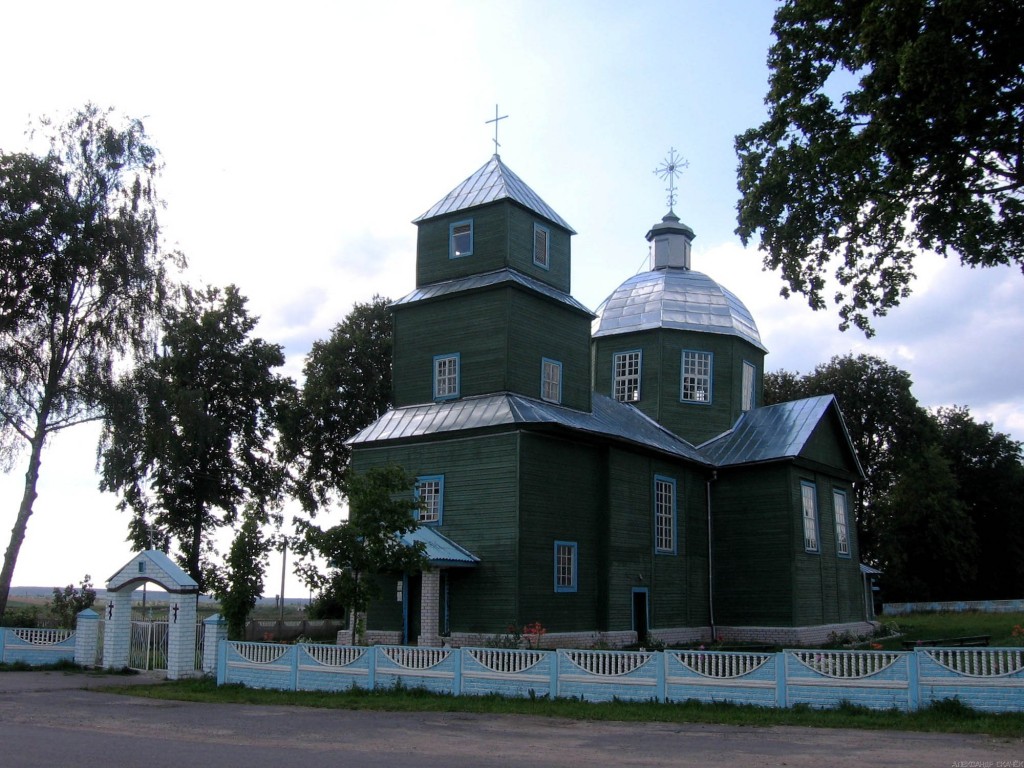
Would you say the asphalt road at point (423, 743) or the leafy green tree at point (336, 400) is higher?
the leafy green tree at point (336, 400)

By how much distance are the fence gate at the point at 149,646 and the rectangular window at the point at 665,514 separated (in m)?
13.3

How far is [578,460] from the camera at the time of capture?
2492cm

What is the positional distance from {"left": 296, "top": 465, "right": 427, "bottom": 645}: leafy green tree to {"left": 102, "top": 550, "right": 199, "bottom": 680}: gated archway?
3600 mm

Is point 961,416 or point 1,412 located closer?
point 1,412

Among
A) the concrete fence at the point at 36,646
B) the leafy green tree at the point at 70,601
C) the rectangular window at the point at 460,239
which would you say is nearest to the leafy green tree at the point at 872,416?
the rectangular window at the point at 460,239

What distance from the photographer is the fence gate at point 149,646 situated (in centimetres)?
2175

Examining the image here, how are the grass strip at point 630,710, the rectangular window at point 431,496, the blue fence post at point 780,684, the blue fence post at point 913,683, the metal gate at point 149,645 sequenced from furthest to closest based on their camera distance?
1. the rectangular window at point 431,496
2. the metal gate at point 149,645
3. the blue fence post at point 780,684
4. the blue fence post at point 913,683
5. the grass strip at point 630,710

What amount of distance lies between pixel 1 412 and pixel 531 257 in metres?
15.8

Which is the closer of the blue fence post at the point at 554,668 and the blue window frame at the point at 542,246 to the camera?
the blue fence post at the point at 554,668

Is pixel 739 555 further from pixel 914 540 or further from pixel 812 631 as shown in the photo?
pixel 914 540

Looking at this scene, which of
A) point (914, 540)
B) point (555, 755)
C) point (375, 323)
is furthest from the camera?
point (914, 540)

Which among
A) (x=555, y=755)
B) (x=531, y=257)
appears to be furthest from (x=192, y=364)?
(x=555, y=755)

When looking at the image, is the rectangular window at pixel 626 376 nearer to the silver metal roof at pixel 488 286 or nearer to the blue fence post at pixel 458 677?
the silver metal roof at pixel 488 286

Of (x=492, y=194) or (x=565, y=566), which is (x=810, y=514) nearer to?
(x=565, y=566)
